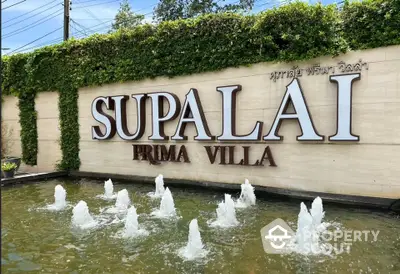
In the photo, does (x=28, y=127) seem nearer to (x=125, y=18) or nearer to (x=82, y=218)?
(x=82, y=218)

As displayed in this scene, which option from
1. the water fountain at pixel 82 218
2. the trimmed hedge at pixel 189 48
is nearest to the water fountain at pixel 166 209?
the water fountain at pixel 82 218

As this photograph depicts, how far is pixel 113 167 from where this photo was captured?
9.42 meters

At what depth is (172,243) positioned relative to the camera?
168 inches

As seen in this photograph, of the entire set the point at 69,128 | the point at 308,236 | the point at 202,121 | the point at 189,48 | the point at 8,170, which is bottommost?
the point at 308,236

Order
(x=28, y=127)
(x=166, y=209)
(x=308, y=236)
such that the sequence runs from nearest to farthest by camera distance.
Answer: (x=308, y=236)
(x=166, y=209)
(x=28, y=127)

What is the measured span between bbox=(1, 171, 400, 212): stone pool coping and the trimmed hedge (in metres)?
0.79

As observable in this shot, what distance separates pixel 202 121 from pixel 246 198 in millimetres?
2148

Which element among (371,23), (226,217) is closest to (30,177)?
(226,217)

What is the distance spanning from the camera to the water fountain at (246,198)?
6.31m

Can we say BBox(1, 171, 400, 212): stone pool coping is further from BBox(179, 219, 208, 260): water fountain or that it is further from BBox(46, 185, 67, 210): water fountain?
BBox(179, 219, 208, 260): water fountain

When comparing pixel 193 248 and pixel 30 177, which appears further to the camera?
pixel 30 177

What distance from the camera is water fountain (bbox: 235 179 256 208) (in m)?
6.31

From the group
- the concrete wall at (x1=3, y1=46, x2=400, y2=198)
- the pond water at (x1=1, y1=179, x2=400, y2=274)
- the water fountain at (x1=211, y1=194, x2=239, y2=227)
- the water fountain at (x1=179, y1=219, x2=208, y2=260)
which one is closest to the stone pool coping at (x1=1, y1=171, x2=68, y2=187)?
the concrete wall at (x1=3, y1=46, x2=400, y2=198)

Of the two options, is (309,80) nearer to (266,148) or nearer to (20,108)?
(266,148)
